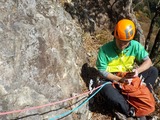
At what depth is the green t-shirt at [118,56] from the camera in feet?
19.5

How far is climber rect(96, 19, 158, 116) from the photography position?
5.62 metres

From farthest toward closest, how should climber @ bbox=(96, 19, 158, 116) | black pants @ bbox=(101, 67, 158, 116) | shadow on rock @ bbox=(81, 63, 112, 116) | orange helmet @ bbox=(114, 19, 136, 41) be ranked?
1. shadow on rock @ bbox=(81, 63, 112, 116)
2. black pants @ bbox=(101, 67, 158, 116)
3. climber @ bbox=(96, 19, 158, 116)
4. orange helmet @ bbox=(114, 19, 136, 41)

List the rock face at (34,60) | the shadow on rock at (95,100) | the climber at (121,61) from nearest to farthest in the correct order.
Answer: the rock face at (34,60)
the climber at (121,61)
the shadow on rock at (95,100)

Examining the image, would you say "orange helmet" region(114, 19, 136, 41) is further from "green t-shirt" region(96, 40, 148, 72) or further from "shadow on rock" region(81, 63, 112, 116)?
"shadow on rock" region(81, 63, 112, 116)

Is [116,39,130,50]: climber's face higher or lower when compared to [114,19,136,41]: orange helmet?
lower

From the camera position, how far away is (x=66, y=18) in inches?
264

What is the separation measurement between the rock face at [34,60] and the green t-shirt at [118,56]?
562 millimetres

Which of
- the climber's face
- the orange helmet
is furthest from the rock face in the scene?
the orange helmet

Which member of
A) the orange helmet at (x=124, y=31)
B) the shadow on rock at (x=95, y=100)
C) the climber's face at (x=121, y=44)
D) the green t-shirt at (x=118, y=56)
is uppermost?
the orange helmet at (x=124, y=31)

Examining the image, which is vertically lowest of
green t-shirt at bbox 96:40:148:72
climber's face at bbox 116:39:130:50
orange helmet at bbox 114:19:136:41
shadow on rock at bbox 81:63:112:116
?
shadow on rock at bbox 81:63:112:116

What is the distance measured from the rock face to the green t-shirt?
1.84ft

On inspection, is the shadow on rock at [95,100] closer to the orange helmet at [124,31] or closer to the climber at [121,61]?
the climber at [121,61]

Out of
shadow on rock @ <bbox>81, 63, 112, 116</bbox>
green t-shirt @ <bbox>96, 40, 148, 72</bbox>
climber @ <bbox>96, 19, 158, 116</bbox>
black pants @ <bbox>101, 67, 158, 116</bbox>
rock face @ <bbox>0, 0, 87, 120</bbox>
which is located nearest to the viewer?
rock face @ <bbox>0, 0, 87, 120</bbox>

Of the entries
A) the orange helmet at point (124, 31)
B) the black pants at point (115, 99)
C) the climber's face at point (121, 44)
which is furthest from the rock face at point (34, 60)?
the orange helmet at point (124, 31)
